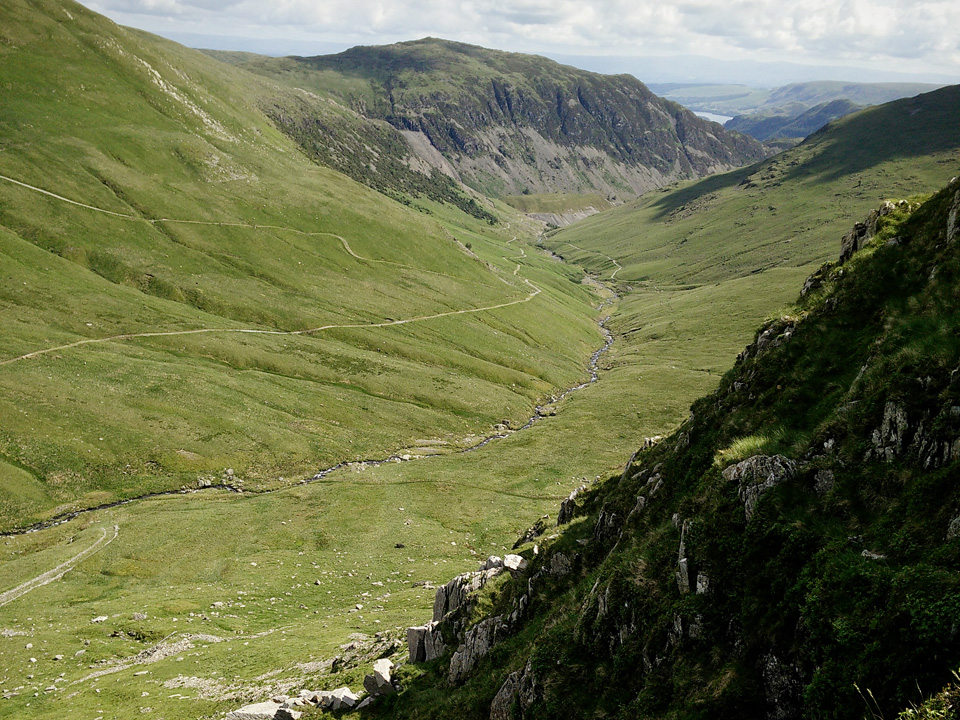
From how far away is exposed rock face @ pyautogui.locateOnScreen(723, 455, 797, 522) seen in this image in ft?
63.7

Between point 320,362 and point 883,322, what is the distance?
4417 inches

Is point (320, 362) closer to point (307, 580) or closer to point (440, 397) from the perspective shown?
point (440, 397)

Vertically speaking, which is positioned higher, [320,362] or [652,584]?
[652,584]

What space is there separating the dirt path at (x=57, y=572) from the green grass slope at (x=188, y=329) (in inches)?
449

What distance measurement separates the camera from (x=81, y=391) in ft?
286

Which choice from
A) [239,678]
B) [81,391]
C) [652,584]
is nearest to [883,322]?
[652,584]

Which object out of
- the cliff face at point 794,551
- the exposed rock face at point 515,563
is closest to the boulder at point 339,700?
the cliff face at point 794,551

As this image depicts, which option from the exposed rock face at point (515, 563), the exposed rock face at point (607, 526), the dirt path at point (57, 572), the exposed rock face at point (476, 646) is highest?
the exposed rock face at point (607, 526)

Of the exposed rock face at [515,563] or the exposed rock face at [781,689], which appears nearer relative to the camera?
the exposed rock face at [781,689]

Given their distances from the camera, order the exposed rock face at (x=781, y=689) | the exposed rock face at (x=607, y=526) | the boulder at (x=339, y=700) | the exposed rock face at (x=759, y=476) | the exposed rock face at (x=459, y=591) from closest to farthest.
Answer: the exposed rock face at (x=781, y=689) < the exposed rock face at (x=759, y=476) < the boulder at (x=339, y=700) < the exposed rock face at (x=607, y=526) < the exposed rock face at (x=459, y=591)

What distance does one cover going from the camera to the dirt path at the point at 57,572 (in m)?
50.9

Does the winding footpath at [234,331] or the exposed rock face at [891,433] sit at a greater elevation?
the exposed rock face at [891,433]

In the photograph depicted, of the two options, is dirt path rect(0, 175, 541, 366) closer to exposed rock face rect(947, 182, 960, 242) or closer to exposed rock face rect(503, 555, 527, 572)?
exposed rock face rect(503, 555, 527, 572)

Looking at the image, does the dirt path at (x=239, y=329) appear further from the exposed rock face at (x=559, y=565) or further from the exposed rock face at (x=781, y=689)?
the exposed rock face at (x=781, y=689)
